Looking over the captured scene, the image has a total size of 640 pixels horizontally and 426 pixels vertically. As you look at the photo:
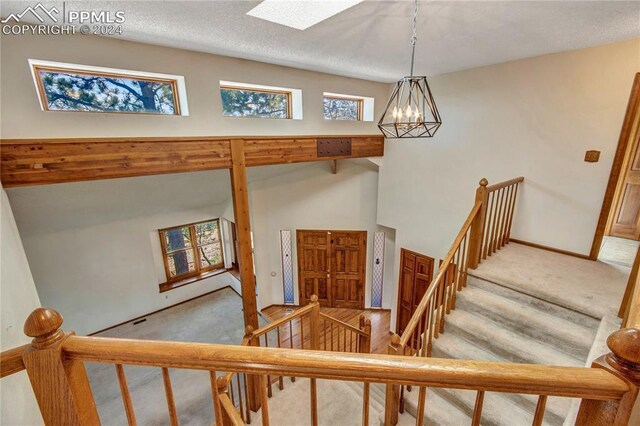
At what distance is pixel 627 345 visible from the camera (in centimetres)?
65

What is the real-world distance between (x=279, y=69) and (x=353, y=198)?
3.13 metres

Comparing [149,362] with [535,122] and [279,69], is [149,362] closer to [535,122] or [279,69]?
[279,69]

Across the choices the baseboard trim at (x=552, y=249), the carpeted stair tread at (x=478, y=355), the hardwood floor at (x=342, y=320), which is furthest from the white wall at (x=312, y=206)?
the carpeted stair tread at (x=478, y=355)

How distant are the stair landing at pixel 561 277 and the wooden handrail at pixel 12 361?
3.41 metres

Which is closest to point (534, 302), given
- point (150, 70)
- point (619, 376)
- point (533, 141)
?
point (533, 141)

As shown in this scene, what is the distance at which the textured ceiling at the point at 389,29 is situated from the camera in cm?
208

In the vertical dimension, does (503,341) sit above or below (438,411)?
above

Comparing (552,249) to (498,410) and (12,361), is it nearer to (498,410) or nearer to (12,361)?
(498,410)

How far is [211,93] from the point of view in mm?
3311

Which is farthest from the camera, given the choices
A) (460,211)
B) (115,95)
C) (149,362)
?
(460,211)

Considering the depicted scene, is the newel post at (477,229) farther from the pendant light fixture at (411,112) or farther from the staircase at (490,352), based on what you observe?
the pendant light fixture at (411,112)

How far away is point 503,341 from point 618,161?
2397 millimetres

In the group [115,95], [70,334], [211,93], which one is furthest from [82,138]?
[70,334]

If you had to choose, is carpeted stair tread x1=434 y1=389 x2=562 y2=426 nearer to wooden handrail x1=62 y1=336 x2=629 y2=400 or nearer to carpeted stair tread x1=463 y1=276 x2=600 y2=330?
carpeted stair tread x1=463 y1=276 x2=600 y2=330
